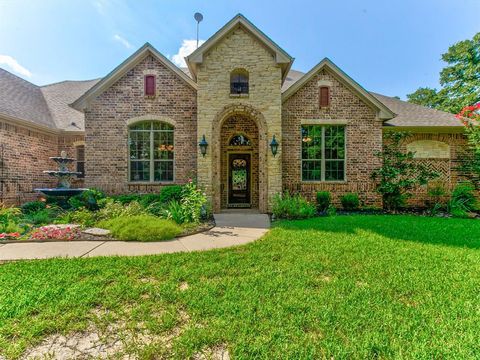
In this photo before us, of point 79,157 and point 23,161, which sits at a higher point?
point 79,157

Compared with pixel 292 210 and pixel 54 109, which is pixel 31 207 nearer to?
pixel 54 109

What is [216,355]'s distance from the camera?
1919 millimetres

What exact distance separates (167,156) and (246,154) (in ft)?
11.6

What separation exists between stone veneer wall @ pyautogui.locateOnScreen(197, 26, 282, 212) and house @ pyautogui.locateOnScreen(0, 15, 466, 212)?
38 millimetres

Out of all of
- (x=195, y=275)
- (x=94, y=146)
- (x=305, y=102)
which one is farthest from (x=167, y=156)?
(x=195, y=275)

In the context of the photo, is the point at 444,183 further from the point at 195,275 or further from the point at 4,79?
the point at 4,79

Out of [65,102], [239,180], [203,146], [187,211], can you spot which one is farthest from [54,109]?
[187,211]

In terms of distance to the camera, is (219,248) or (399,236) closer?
(219,248)

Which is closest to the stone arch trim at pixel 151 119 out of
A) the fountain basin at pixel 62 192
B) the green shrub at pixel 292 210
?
the fountain basin at pixel 62 192

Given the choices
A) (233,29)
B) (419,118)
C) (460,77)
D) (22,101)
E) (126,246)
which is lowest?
(126,246)

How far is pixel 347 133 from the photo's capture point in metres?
10.0

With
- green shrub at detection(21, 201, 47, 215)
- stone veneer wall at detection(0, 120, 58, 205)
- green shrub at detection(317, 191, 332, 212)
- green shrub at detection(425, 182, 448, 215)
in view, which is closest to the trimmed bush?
green shrub at detection(21, 201, 47, 215)

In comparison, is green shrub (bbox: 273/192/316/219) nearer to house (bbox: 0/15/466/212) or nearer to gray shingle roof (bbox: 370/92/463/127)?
house (bbox: 0/15/466/212)

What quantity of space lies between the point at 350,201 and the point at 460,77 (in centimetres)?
2160
